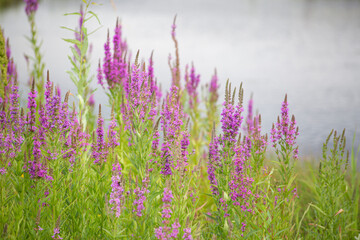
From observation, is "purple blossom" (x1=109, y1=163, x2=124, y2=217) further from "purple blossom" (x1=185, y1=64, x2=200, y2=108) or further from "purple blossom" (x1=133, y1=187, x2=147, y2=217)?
"purple blossom" (x1=185, y1=64, x2=200, y2=108)

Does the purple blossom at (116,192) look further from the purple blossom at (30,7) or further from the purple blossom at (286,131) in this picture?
the purple blossom at (30,7)

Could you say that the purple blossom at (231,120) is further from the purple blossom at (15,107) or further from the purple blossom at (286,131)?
the purple blossom at (15,107)

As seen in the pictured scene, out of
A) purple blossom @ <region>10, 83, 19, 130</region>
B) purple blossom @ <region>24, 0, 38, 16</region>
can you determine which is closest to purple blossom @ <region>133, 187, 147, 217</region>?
purple blossom @ <region>10, 83, 19, 130</region>

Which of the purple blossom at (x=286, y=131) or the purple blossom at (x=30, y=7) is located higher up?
the purple blossom at (x=30, y=7)

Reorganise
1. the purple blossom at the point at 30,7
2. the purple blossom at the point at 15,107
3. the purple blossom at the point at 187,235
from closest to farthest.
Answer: the purple blossom at the point at 187,235 < the purple blossom at the point at 15,107 < the purple blossom at the point at 30,7

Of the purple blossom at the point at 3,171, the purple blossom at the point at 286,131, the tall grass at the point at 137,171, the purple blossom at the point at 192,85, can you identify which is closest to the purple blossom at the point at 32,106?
the tall grass at the point at 137,171

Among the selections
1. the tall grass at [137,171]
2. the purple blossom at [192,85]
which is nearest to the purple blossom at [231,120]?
the tall grass at [137,171]

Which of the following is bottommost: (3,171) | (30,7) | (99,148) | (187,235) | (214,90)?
(187,235)

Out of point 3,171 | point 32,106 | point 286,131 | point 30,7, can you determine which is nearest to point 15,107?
point 32,106

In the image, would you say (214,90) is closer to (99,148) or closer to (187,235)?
(99,148)

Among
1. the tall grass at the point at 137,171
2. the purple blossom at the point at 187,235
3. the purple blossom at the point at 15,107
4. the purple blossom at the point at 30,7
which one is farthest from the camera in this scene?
the purple blossom at the point at 30,7

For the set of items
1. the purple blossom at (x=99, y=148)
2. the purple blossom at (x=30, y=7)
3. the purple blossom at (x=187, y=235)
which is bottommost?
the purple blossom at (x=187, y=235)

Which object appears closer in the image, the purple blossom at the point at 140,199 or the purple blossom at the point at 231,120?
the purple blossom at the point at 140,199

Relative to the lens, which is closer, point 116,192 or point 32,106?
point 116,192
